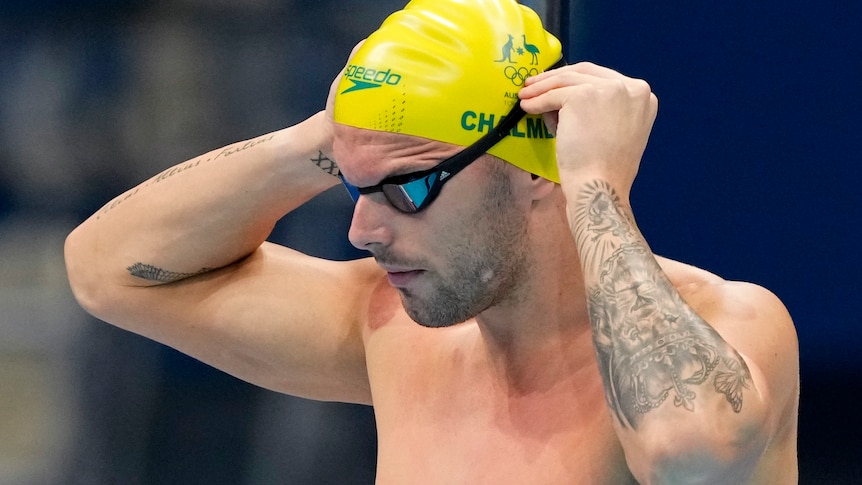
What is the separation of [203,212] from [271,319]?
20 cm

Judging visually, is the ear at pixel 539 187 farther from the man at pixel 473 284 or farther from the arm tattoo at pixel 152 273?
the arm tattoo at pixel 152 273

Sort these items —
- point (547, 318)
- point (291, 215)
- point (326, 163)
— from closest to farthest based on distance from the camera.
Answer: point (547, 318), point (326, 163), point (291, 215)

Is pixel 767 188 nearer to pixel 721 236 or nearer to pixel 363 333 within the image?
pixel 721 236

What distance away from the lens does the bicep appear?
1.80m

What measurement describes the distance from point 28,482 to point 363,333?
115 centimetres

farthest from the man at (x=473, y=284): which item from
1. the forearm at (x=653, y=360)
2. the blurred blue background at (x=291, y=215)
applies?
the blurred blue background at (x=291, y=215)

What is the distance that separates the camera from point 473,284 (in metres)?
1.47

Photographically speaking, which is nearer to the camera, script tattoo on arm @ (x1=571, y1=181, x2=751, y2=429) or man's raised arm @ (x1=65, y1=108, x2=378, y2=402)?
script tattoo on arm @ (x1=571, y1=181, x2=751, y2=429)

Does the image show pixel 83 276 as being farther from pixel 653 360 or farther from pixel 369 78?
pixel 653 360

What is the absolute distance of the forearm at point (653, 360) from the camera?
1173 millimetres

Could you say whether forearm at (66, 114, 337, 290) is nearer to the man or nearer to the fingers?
the man

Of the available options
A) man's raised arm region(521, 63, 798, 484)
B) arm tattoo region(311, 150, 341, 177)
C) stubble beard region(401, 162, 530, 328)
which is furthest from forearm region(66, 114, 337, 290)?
man's raised arm region(521, 63, 798, 484)

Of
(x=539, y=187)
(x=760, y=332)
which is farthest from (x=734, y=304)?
(x=539, y=187)

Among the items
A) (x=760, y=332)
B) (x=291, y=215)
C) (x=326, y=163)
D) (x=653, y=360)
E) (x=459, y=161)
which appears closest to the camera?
(x=653, y=360)
